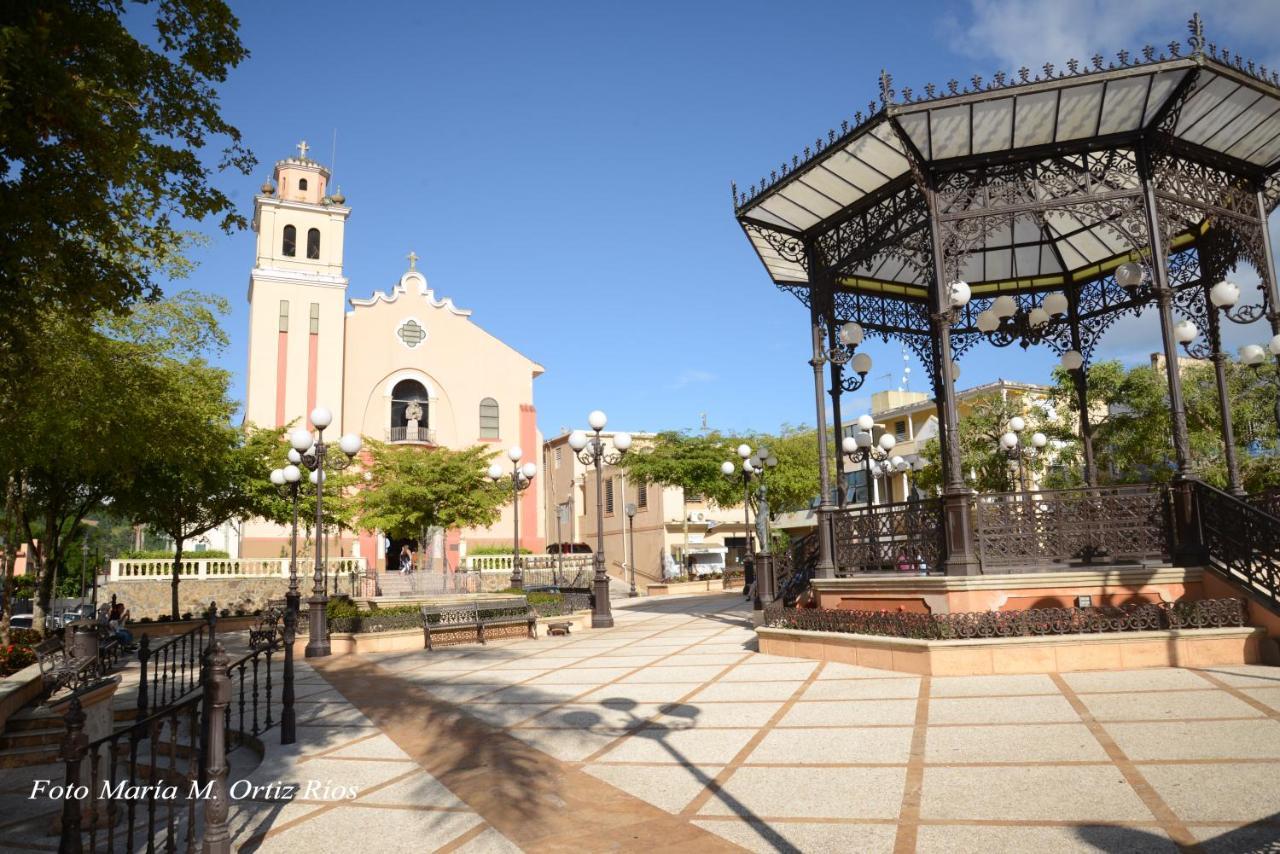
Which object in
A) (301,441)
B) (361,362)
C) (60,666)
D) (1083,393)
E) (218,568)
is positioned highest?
(361,362)

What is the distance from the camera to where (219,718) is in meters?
4.86

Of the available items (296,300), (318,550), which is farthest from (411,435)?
(318,550)

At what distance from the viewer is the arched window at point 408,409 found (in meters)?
38.0

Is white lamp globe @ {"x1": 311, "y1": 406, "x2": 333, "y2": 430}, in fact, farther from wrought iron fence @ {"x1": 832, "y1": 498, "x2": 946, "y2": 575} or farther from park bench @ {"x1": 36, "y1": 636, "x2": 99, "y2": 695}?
wrought iron fence @ {"x1": 832, "y1": 498, "x2": 946, "y2": 575}

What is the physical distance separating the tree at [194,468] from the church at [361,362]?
1058cm

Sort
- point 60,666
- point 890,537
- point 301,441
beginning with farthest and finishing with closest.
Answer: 1. point 301,441
2. point 890,537
3. point 60,666

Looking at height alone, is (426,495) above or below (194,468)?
below

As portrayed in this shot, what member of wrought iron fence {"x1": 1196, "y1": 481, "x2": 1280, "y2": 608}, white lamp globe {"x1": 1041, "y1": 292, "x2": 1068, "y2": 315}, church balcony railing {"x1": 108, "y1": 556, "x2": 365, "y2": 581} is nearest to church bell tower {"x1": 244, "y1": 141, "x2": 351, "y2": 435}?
church balcony railing {"x1": 108, "y1": 556, "x2": 365, "y2": 581}

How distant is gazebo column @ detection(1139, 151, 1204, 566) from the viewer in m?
10.1

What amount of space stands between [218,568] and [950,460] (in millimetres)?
25714

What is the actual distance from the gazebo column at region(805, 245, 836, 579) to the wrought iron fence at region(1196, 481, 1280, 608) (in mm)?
4767

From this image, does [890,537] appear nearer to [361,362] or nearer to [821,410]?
[821,410]

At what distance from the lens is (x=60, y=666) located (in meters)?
9.88

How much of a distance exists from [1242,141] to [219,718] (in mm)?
14418
